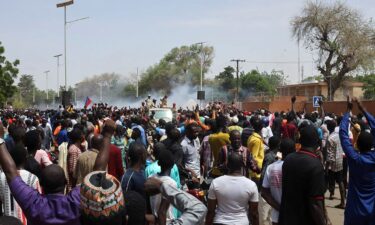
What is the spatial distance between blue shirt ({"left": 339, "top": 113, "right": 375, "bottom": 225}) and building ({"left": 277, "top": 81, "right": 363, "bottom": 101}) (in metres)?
55.5

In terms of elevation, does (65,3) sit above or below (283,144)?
above

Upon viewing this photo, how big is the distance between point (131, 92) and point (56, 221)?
105 metres

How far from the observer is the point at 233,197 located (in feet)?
18.1

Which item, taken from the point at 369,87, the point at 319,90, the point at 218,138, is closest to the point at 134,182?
the point at 218,138

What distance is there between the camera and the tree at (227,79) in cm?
9550

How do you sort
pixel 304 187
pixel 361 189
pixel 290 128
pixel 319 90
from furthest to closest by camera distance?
pixel 319 90 < pixel 290 128 < pixel 361 189 < pixel 304 187

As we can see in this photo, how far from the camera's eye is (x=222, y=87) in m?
95.9

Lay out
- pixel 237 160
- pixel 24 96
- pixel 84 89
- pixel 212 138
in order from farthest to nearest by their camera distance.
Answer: pixel 24 96 < pixel 84 89 < pixel 212 138 < pixel 237 160

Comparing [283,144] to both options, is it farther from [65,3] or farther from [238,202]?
[65,3]

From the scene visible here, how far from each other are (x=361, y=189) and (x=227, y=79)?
296 ft

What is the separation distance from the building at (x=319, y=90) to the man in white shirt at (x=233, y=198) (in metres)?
56.3

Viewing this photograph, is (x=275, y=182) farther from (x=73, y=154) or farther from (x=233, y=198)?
(x=73, y=154)

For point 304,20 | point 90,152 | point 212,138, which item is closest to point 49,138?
point 212,138

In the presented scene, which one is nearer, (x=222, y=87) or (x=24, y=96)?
(x=222, y=87)
